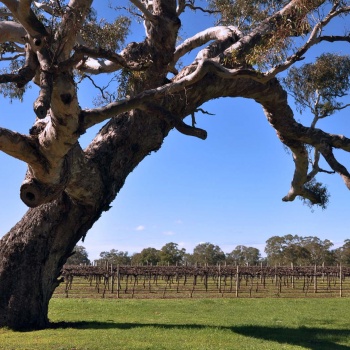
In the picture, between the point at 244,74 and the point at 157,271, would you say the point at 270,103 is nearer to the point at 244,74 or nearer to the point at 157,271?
the point at 244,74

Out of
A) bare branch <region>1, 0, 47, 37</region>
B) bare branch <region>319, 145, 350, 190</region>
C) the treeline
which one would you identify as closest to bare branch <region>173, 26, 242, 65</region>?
bare branch <region>319, 145, 350, 190</region>

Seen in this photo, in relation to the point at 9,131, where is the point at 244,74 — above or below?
above

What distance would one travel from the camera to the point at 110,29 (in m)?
9.16

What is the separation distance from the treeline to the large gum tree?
165 ft

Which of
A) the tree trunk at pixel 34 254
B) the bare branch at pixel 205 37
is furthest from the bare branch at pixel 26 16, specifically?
the bare branch at pixel 205 37

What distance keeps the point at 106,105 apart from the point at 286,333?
→ 5.96 m

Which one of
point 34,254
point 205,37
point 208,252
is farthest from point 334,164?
point 208,252

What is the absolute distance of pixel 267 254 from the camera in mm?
71438

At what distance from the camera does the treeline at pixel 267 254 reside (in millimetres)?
65062

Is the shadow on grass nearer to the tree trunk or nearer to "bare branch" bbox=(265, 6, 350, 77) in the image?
the tree trunk

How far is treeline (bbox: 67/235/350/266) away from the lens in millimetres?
65062

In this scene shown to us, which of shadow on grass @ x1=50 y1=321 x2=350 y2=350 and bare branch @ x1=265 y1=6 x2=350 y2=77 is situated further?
shadow on grass @ x1=50 y1=321 x2=350 y2=350

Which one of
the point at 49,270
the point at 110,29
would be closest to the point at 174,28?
the point at 110,29

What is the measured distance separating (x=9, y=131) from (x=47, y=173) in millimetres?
771
